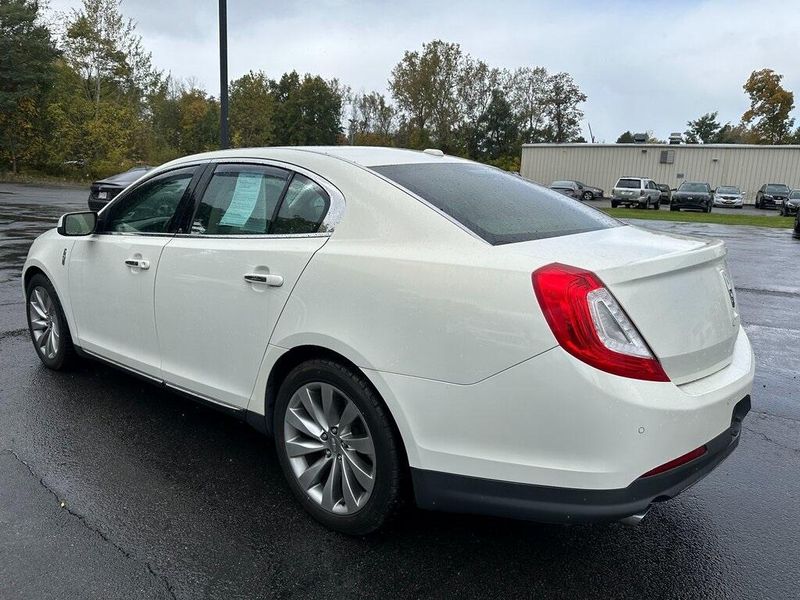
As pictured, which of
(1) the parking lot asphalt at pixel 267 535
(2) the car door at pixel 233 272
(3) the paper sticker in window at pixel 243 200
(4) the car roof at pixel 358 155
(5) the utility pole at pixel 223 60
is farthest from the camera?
(5) the utility pole at pixel 223 60

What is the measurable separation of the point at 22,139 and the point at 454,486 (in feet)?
138

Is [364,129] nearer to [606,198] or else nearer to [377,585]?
[606,198]

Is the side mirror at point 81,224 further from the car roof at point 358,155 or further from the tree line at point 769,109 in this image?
the tree line at point 769,109

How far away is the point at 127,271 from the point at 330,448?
5.97 feet

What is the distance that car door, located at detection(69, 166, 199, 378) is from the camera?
11.5 ft

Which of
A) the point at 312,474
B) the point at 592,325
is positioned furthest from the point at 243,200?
the point at 592,325

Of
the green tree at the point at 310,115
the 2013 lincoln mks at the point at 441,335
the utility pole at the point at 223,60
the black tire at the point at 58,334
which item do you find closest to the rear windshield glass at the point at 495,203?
the 2013 lincoln mks at the point at 441,335

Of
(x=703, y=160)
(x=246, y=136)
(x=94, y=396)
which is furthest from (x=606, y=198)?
(x=94, y=396)

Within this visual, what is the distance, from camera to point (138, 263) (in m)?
3.52

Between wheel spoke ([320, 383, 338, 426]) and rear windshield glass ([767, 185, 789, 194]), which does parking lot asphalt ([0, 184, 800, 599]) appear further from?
rear windshield glass ([767, 185, 789, 194])

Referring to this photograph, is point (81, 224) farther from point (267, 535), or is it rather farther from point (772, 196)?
point (772, 196)

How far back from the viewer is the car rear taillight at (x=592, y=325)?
201cm

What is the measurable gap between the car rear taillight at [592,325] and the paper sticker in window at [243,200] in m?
1.63

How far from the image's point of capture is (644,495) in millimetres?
2055
